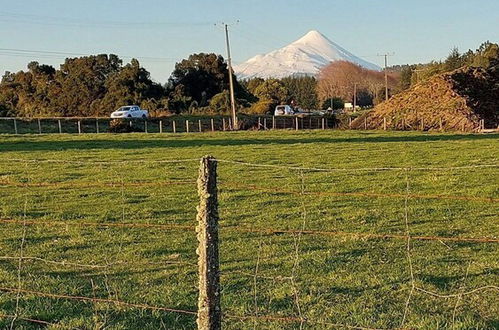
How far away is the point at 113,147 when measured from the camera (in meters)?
24.4

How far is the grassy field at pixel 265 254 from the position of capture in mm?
5219

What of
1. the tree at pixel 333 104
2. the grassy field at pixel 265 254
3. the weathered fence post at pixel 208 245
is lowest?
the grassy field at pixel 265 254

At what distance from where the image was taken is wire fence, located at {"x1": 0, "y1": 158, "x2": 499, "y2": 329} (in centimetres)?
519

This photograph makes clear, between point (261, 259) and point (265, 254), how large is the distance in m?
0.21

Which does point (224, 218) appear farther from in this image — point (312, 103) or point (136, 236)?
point (312, 103)

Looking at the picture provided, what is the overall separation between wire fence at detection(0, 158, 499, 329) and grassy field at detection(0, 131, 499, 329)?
2 centimetres

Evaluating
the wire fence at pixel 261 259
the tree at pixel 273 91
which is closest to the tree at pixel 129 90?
the tree at pixel 273 91

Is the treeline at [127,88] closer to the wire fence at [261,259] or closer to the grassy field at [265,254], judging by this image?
the grassy field at [265,254]

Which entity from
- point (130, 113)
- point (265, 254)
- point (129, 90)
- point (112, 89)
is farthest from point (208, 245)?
point (112, 89)

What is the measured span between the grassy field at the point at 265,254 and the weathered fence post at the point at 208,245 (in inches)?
64.1

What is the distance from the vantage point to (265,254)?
7164 millimetres

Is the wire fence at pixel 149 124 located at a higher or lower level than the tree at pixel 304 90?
lower

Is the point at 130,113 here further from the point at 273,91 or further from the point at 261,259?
the point at 261,259

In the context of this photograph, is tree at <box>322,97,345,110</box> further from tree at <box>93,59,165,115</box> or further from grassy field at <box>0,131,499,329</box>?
grassy field at <box>0,131,499,329</box>
